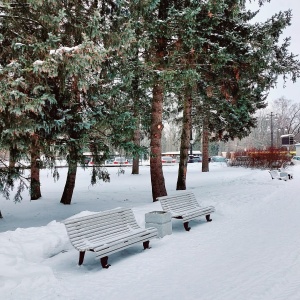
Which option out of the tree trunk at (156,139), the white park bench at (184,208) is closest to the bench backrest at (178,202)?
the white park bench at (184,208)

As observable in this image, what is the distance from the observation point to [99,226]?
6.18 meters

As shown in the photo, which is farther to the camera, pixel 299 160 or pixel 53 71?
pixel 299 160

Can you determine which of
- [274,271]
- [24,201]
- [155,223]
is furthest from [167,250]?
[24,201]

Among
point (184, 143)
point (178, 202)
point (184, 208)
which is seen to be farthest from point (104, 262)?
point (184, 143)

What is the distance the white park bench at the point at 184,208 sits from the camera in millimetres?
8172

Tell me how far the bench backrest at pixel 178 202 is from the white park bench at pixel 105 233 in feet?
4.56

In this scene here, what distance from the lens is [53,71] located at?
640 centimetres

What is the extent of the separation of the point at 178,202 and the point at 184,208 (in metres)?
0.25

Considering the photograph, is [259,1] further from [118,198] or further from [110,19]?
[118,198]

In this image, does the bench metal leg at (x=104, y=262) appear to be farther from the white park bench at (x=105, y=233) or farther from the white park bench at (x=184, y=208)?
the white park bench at (x=184, y=208)

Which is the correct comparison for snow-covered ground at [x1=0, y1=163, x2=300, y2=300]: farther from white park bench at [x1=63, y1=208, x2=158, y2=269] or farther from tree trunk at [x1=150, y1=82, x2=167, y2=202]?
tree trunk at [x1=150, y1=82, x2=167, y2=202]

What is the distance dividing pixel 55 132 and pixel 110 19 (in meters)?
4.16

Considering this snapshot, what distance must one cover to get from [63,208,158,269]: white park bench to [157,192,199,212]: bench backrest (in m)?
1.39

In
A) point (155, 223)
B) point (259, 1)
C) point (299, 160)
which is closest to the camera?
point (155, 223)
